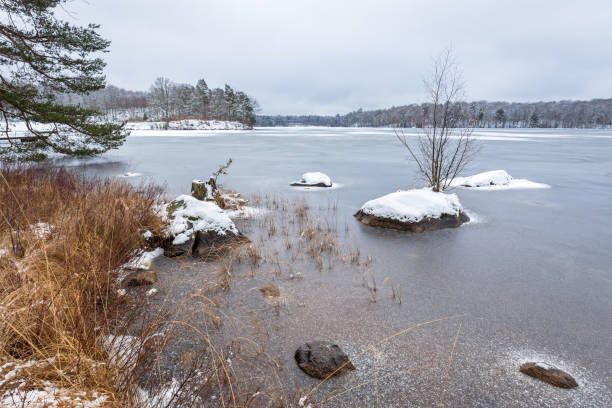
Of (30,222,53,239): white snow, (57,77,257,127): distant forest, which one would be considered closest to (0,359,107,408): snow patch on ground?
(30,222,53,239): white snow

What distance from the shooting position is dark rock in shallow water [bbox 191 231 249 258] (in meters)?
5.58

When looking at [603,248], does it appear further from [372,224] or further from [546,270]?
[372,224]

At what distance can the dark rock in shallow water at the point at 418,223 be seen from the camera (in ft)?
23.6

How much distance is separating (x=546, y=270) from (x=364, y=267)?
3.09 meters

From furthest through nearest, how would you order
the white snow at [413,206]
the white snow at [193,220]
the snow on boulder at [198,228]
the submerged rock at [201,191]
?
the submerged rock at [201,191] < the white snow at [413,206] < the white snow at [193,220] < the snow on boulder at [198,228]

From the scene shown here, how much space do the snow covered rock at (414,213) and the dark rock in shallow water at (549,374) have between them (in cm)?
437

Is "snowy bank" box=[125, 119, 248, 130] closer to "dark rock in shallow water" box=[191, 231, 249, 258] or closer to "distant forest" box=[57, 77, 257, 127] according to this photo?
"distant forest" box=[57, 77, 257, 127]

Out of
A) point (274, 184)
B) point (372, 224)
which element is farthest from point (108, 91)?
point (372, 224)

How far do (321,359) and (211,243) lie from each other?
3.57 m

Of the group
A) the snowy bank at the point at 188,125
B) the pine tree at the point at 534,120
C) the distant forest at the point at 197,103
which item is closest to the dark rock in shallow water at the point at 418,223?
the snowy bank at the point at 188,125

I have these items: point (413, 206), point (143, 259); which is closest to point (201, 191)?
point (143, 259)

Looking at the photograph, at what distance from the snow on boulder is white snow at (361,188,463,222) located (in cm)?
356

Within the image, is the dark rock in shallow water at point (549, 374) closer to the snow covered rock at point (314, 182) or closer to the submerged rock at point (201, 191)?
the submerged rock at point (201, 191)

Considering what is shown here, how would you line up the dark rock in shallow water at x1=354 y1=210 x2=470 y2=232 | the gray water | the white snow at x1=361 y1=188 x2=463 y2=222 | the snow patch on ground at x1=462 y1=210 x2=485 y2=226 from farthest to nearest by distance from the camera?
the snow patch on ground at x1=462 y1=210 x2=485 y2=226 < the white snow at x1=361 y1=188 x2=463 y2=222 < the dark rock in shallow water at x1=354 y1=210 x2=470 y2=232 < the gray water
